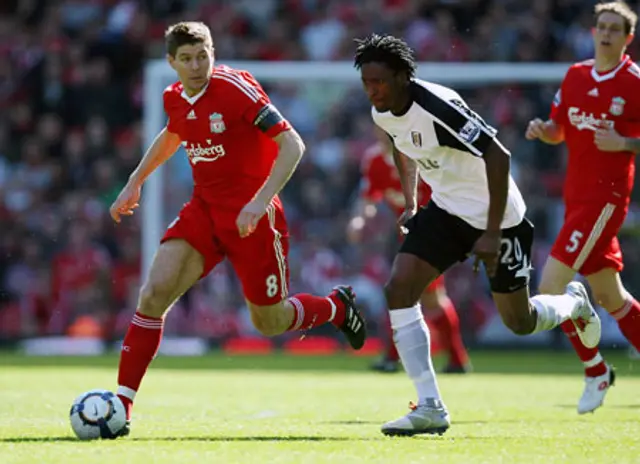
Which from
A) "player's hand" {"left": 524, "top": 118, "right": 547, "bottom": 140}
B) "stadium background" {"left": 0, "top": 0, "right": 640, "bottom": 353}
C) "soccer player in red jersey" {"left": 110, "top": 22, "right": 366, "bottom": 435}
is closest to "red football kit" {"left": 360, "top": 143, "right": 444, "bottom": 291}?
"player's hand" {"left": 524, "top": 118, "right": 547, "bottom": 140}

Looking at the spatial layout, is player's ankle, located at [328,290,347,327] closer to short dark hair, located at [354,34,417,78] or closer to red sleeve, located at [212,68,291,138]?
red sleeve, located at [212,68,291,138]

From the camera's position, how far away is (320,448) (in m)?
6.37

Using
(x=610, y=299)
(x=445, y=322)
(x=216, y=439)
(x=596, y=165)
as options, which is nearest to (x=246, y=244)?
(x=216, y=439)

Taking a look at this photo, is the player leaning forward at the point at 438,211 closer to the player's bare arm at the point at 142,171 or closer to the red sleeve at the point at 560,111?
the player's bare arm at the point at 142,171

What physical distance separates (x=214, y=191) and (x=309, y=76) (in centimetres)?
937

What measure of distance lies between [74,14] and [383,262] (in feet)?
26.1

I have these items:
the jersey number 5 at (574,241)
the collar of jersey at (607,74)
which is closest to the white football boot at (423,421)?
the jersey number 5 at (574,241)

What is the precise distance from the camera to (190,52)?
725 cm

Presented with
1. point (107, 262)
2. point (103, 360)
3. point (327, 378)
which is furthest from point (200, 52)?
point (107, 262)

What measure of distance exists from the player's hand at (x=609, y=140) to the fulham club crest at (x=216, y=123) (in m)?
2.86

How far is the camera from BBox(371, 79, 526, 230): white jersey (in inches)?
265

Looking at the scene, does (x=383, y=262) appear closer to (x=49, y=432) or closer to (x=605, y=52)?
(x=605, y=52)

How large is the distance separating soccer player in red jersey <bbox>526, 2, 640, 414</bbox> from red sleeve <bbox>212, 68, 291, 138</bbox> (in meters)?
2.32

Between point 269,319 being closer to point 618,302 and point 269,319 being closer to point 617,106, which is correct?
point 618,302
